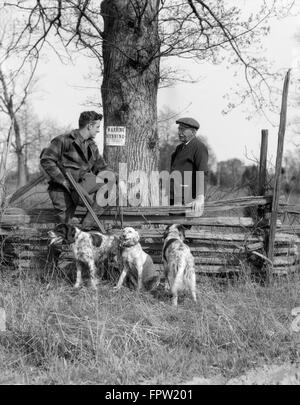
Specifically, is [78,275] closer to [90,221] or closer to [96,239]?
[96,239]

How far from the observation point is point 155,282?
Answer: 630 centimetres

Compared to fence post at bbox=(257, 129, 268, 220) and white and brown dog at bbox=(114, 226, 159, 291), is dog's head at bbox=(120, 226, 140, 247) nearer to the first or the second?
white and brown dog at bbox=(114, 226, 159, 291)

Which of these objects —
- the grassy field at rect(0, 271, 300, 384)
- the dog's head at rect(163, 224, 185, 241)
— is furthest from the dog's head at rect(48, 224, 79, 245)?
the dog's head at rect(163, 224, 185, 241)

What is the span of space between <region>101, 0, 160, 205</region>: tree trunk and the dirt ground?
4213mm

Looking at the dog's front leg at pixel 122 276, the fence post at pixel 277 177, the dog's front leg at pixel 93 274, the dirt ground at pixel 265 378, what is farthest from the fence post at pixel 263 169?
the dirt ground at pixel 265 378

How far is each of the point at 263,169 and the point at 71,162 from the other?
2446 mm

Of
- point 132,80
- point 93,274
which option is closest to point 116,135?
point 132,80

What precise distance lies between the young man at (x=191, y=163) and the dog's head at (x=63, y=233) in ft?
4.36

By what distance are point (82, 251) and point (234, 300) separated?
71.7 inches

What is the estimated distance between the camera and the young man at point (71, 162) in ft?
20.7

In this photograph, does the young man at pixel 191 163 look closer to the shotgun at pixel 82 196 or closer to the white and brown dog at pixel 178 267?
the white and brown dog at pixel 178 267

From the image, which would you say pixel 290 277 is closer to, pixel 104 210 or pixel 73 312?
pixel 104 210

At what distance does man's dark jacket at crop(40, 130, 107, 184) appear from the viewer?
20.6ft

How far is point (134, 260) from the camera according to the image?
614 centimetres
